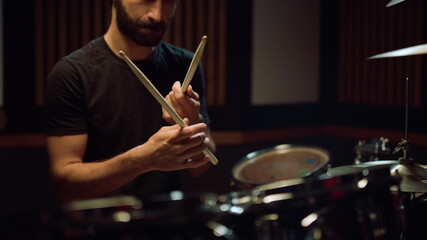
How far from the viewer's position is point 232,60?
4586 millimetres

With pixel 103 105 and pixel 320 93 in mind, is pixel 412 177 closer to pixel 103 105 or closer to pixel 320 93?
pixel 103 105

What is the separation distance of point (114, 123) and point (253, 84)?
295 centimetres

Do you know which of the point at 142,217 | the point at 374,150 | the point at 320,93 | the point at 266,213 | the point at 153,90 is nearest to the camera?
the point at 142,217

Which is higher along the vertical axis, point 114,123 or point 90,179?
point 114,123

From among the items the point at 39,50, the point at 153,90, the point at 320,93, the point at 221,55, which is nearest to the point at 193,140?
the point at 153,90

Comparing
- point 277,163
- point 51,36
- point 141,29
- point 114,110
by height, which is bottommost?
point 277,163

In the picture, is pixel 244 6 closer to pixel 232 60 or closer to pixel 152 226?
pixel 232 60

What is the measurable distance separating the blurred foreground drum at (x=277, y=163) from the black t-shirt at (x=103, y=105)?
320 mm

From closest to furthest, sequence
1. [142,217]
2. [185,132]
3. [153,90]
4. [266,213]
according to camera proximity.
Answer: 1. [142,217]
2. [266,213]
3. [153,90]
4. [185,132]

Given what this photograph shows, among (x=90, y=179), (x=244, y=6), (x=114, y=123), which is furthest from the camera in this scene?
(x=244, y=6)

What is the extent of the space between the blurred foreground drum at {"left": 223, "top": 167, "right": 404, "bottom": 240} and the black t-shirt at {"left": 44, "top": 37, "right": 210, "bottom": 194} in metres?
0.89

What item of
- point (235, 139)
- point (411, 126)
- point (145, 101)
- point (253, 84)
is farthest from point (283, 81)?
point (145, 101)

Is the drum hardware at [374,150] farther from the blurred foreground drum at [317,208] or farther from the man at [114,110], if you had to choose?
the blurred foreground drum at [317,208]

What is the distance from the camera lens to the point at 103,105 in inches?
72.6
